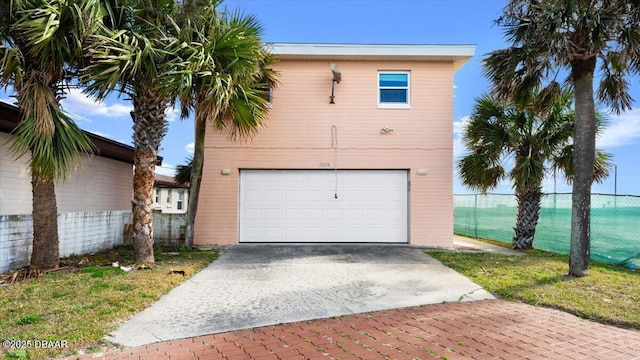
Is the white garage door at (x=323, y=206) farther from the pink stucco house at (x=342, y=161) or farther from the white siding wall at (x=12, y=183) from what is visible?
the white siding wall at (x=12, y=183)

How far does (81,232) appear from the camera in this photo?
8984 millimetres

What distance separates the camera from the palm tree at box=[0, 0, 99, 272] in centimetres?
608

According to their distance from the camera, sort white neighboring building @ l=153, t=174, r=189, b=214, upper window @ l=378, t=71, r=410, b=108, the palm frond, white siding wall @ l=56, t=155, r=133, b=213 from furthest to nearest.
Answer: white neighboring building @ l=153, t=174, r=189, b=214
upper window @ l=378, t=71, r=410, b=108
white siding wall @ l=56, t=155, r=133, b=213
the palm frond

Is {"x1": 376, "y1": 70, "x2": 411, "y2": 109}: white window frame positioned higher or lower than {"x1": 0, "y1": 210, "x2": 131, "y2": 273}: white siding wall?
higher

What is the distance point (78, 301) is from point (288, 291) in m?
2.93

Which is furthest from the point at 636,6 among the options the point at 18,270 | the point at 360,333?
the point at 18,270

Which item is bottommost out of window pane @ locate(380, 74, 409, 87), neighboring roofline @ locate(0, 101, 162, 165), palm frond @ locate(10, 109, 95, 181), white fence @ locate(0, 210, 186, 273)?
white fence @ locate(0, 210, 186, 273)

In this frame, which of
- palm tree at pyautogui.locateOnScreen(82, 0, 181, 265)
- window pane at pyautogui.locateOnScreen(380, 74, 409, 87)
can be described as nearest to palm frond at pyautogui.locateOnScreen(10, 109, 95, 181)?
palm tree at pyautogui.locateOnScreen(82, 0, 181, 265)

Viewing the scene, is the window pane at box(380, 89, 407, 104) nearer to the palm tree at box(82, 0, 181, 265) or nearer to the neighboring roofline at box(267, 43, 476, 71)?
the neighboring roofline at box(267, 43, 476, 71)

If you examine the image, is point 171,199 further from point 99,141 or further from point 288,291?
point 288,291

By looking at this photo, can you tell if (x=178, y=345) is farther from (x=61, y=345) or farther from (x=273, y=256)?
(x=273, y=256)

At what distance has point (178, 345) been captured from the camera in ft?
13.0

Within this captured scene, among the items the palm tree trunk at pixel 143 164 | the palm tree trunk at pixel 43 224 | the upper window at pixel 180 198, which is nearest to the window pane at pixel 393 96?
the palm tree trunk at pixel 143 164

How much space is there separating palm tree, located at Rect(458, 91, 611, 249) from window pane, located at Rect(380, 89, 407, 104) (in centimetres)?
215
